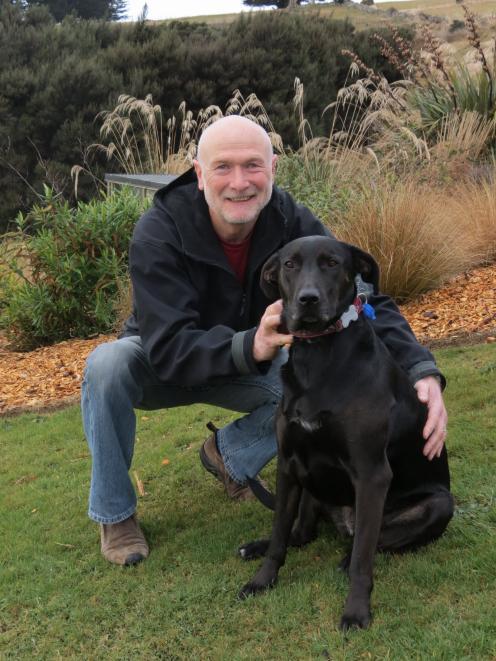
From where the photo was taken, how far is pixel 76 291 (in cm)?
689

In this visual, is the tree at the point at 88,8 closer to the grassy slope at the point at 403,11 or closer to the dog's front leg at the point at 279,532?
the grassy slope at the point at 403,11

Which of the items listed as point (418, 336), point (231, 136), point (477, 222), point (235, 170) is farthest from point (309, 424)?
point (477, 222)

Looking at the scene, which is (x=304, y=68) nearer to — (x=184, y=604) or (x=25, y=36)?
(x=25, y=36)

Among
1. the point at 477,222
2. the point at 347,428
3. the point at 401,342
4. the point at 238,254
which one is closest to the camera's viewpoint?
the point at 347,428

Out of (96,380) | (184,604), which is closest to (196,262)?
(96,380)

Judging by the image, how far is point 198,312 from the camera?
3.33 metres

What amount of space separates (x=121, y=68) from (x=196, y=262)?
14.1m

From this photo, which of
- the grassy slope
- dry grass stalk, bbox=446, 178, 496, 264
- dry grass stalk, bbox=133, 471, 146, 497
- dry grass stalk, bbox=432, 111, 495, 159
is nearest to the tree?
the grassy slope

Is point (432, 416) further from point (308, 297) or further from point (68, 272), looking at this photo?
point (68, 272)

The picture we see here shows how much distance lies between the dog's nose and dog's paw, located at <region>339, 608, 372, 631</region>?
3.33ft

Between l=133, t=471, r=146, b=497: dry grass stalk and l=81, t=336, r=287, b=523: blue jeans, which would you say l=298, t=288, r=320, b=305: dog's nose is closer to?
l=81, t=336, r=287, b=523: blue jeans

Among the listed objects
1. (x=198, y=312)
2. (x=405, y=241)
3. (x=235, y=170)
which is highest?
(x=235, y=170)

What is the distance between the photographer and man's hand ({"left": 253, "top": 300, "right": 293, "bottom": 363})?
8.98 ft

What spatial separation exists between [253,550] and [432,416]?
3.04ft
